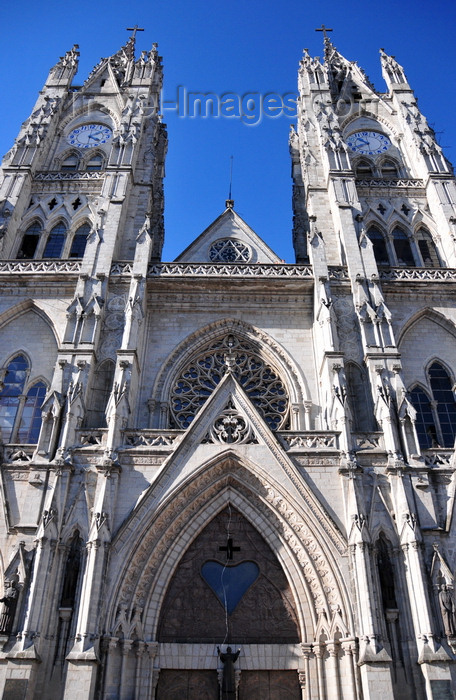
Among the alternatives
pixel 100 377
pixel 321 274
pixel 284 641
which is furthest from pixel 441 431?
pixel 100 377

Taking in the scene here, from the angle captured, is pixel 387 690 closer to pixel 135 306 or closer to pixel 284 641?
pixel 284 641

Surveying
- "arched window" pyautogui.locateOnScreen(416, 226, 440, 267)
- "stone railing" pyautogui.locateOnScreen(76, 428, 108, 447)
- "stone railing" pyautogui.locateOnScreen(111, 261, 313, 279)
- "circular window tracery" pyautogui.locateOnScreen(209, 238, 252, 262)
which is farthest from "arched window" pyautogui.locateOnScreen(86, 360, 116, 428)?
"arched window" pyautogui.locateOnScreen(416, 226, 440, 267)

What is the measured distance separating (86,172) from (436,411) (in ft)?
51.4

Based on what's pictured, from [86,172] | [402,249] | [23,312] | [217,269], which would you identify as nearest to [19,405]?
[23,312]

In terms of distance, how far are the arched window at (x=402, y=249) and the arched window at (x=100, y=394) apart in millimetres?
10952

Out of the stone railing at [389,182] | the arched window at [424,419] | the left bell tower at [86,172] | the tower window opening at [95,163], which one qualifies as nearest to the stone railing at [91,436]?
the left bell tower at [86,172]

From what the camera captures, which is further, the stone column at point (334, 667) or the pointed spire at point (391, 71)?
the pointed spire at point (391, 71)

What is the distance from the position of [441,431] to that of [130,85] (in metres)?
19.9

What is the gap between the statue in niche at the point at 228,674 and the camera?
11656 mm

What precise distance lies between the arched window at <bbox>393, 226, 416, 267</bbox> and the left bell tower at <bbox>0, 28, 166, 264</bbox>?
9.15m

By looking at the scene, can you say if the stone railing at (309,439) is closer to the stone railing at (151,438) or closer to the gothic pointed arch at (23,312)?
the stone railing at (151,438)

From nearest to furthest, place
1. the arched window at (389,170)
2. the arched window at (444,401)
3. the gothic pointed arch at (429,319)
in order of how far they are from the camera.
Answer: the arched window at (444,401), the gothic pointed arch at (429,319), the arched window at (389,170)

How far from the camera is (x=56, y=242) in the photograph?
21.3 m

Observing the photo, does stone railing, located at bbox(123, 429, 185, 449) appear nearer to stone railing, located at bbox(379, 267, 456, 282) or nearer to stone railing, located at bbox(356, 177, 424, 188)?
stone railing, located at bbox(379, 267, 456, 282)
